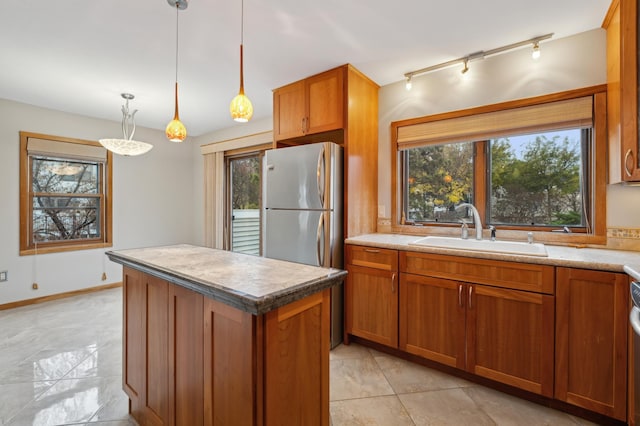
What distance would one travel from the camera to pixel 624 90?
165 centimetres

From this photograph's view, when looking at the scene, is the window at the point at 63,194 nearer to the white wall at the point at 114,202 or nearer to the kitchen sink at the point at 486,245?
the white wall at the point at 114,202

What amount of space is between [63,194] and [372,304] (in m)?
4.25

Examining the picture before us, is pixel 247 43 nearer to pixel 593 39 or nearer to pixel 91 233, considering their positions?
pixel 593 39

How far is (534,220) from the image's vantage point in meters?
2.38

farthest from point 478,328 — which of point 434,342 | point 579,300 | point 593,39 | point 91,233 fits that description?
point 91,233

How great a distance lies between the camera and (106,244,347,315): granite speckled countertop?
38.4 inches

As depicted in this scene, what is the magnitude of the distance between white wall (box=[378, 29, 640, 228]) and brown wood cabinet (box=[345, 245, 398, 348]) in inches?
28.2

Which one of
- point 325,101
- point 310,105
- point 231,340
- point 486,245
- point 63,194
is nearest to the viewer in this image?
point 231,340

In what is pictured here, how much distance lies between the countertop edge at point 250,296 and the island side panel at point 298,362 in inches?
2.6

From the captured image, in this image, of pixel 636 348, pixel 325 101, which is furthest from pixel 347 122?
pixel 636 348

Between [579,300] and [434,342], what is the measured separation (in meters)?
0.91

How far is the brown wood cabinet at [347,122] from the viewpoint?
2584mm

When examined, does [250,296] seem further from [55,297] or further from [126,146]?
[55,297]

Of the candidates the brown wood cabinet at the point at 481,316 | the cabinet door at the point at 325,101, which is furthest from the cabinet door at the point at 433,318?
the cabinet door at the point at 325,101
